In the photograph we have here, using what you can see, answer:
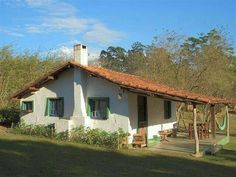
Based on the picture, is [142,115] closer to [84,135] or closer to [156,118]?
[156,118]

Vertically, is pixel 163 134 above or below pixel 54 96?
below

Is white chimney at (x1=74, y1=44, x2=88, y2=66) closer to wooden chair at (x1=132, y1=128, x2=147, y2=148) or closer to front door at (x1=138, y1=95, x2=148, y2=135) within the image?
front door at (x1=138, y1=95, x2=148, y2=135)

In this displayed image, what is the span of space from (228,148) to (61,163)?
345 inches

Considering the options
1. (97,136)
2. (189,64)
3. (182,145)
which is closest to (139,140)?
(97,136)

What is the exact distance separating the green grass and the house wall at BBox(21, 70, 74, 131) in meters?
2.30

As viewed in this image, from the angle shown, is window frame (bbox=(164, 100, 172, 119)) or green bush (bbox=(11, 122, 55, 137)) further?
window frame (bbox=(164, 100, 172, 119))

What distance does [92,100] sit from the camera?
59.4 ft

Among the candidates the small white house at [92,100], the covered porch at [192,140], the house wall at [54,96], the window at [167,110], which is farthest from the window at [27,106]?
the window at [167,110]

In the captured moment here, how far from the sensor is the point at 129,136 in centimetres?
1658

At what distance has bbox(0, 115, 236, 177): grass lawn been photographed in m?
10.9

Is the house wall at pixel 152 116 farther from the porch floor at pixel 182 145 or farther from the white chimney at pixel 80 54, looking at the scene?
the white chimney at pixel 80 54

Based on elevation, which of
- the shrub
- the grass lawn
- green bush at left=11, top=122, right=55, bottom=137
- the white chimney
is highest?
the white chimney

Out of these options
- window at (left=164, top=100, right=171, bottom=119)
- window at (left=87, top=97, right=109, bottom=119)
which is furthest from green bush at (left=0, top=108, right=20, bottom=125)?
window at (left=164, top=100, right=171, bottom=119)

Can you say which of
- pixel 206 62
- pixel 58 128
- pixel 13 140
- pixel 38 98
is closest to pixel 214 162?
pixel 58 128
